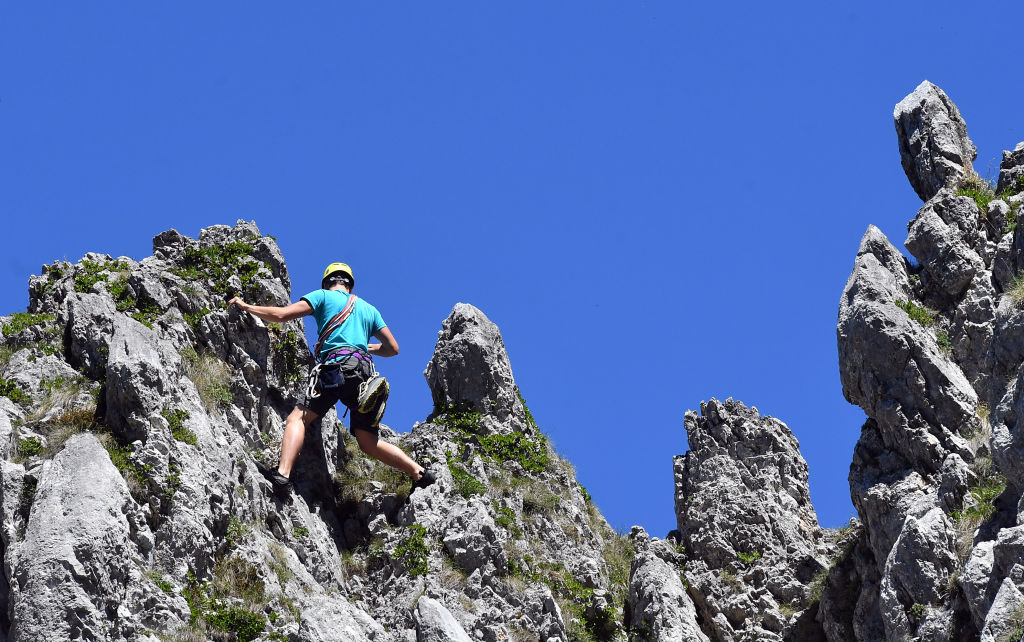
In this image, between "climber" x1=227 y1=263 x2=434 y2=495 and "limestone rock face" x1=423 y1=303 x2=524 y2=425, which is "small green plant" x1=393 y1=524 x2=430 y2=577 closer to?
"climber" x1=227 y1=263 x2=434 y2=495

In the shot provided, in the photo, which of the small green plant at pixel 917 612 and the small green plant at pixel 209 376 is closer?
the small green plant at pixel 917 612

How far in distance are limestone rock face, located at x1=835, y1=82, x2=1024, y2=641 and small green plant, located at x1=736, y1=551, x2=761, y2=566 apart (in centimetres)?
167

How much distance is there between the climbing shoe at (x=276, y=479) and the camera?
739 inches

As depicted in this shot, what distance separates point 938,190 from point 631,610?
10285 millimetres

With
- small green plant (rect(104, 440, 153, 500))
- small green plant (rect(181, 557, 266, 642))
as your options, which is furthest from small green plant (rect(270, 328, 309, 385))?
small green plant (rect(181, 557, 266, 642))

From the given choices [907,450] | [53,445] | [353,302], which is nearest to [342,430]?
[353,302]

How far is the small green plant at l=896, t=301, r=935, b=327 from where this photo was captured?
66.7ft

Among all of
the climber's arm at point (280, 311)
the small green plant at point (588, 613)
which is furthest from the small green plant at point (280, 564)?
the small green plant at point (588, 613)

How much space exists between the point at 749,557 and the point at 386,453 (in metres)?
6.38

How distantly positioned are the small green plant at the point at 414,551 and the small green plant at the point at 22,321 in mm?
6761

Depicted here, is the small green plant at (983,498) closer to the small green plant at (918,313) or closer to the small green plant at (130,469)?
the small green plant at (918,313)

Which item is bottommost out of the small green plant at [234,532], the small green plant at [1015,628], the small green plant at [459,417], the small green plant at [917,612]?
the small green plant at [1015,628]

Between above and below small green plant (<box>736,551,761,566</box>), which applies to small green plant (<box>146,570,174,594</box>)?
below

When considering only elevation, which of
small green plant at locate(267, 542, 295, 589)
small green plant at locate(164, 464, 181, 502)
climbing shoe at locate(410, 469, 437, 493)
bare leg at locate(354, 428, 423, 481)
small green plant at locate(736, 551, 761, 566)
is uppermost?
bare leg at locate(354, 428, 423, 481)
